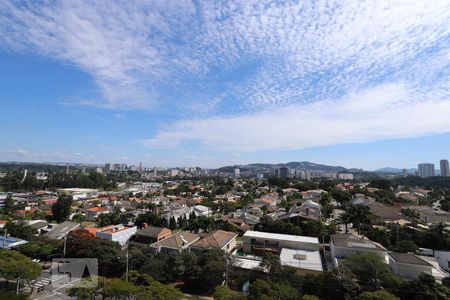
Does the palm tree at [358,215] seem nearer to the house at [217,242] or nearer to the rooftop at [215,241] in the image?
the house at [217,242]

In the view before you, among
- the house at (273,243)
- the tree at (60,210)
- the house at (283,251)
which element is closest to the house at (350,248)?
the house at (283,251)

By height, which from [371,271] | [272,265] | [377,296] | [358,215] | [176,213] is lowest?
[176,213]

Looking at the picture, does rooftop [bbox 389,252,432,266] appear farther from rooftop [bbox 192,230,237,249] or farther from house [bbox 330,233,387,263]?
rooftop [bbox 192,230,237,249]

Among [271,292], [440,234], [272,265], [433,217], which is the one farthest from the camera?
[433,217]

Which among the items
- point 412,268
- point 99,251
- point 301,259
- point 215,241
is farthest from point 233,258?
point 412,268

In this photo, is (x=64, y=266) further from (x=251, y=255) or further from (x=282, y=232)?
(x=282, y=232)

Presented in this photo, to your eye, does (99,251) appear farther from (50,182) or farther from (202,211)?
(50,182)

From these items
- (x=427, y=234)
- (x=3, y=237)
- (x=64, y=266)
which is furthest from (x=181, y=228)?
(x=427, y=234)
